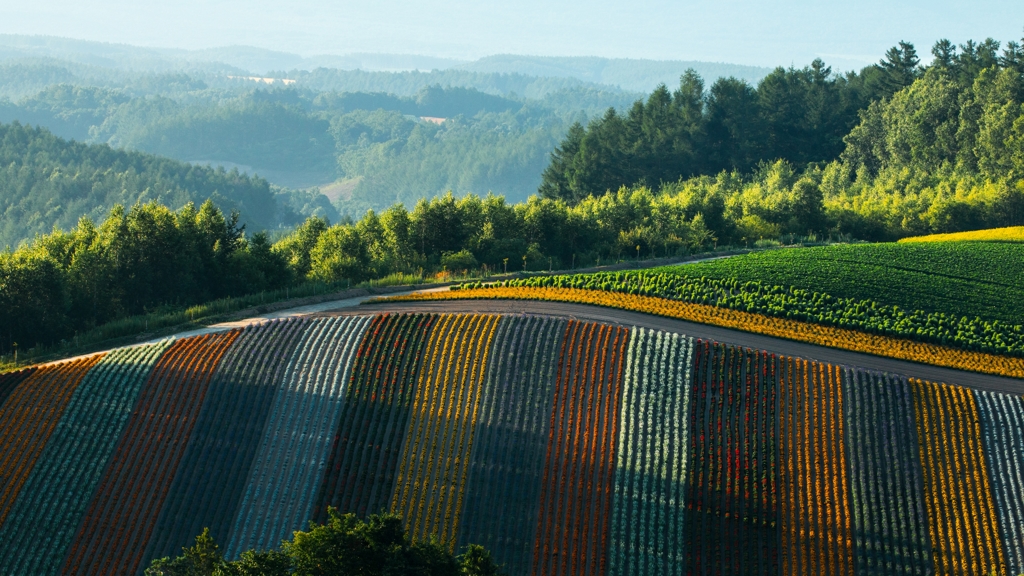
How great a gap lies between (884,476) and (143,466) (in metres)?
30.6

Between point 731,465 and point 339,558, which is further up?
point 339,558

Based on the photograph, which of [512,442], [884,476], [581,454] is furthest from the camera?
[512,442]

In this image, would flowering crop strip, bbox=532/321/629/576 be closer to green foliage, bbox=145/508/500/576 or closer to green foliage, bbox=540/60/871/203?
green foliage, bbox=145/508/500/576

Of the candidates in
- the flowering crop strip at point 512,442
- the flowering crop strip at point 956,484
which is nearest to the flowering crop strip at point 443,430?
the flowering crop strip at point 512,442

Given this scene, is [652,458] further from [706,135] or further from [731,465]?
[706,135]

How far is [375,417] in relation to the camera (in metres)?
38.2

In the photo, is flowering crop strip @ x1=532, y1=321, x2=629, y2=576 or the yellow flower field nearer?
flowering crop strip @ x1=532, y1=321, x2=629, y2=576

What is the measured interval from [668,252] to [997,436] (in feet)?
137

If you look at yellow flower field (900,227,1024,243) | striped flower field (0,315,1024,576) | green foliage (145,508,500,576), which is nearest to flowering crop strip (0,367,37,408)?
striped flower field (0,315,1024,576)

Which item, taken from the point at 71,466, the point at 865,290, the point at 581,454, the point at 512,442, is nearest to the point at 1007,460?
the point at 581,454

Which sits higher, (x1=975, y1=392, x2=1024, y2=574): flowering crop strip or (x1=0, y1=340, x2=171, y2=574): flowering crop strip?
(x1=975, y1=392, x2=1024, y2=574): flowering crop strip

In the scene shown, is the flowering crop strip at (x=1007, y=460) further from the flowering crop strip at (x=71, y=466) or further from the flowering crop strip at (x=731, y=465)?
the flowering crop strip at (x=71, y=466)

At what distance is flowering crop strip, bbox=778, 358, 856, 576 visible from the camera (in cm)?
3241

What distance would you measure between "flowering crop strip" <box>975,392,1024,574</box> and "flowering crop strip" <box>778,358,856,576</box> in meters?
5.87
